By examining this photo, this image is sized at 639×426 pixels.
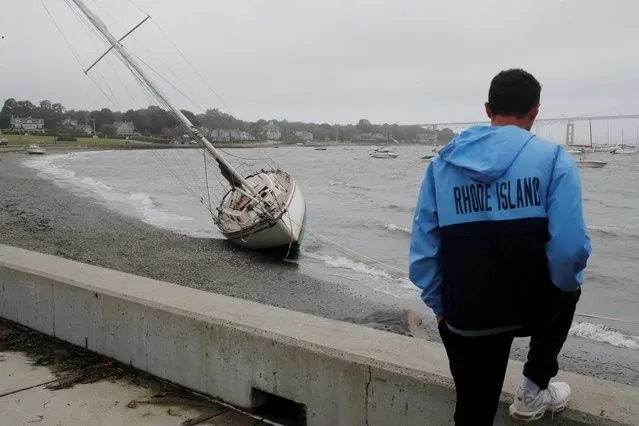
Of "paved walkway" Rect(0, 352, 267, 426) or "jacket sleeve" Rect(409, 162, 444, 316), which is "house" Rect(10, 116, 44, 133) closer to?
"paved walkway" Rect(0, 352, 267, 426)

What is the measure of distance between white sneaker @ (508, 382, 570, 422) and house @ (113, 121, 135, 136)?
567ft

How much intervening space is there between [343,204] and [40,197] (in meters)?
16.9

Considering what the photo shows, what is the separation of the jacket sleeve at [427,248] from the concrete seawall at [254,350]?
80 centimetres

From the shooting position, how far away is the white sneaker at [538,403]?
263 centimetres

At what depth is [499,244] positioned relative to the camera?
221 centimetres

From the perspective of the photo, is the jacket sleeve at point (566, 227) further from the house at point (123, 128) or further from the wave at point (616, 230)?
the house at point (123, 128)

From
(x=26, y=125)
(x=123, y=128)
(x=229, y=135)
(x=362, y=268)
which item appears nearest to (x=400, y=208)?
(x=362, y=268)

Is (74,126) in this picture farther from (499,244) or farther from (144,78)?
(499,244)

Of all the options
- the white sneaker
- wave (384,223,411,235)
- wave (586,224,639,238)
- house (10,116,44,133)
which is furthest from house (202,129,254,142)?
house (10,116,44,133)

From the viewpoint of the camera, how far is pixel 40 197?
96.9 ft

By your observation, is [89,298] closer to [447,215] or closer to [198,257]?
[447,215]

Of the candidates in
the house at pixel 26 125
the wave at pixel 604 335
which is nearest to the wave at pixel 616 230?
the wave at pixel 604 335

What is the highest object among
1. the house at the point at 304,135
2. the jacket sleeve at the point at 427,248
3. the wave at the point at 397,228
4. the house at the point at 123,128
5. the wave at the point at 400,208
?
the house at the point at 123,128

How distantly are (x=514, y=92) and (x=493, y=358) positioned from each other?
106 centimetres
